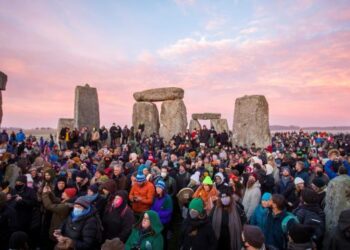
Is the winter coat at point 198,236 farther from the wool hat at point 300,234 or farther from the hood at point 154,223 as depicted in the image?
the wool hat at point 300,234

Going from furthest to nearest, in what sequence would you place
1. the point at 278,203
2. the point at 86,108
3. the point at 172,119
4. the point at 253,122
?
the point at 172,119 < the point at 86,108 < the point at 253,122 < the point at 278,203

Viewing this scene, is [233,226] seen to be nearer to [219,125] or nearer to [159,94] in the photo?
[159,94]

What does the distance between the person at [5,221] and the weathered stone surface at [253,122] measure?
17007mm

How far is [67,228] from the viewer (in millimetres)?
4137

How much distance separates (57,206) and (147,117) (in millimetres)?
18871

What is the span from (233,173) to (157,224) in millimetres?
3910

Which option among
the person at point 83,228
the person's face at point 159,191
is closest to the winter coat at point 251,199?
the person's face at point 159,191

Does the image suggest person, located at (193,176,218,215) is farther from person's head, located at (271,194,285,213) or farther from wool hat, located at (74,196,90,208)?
wool hat, located at (74,196,90,208)

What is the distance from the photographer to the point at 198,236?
4.18 m

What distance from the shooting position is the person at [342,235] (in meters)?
3.37

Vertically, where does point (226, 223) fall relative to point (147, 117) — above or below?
below

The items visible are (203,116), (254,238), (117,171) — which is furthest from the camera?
Result: (203,116)

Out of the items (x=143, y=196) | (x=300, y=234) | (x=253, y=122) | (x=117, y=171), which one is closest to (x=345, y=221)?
(x=300, y=234)

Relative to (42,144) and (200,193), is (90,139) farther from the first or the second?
(200,193)
